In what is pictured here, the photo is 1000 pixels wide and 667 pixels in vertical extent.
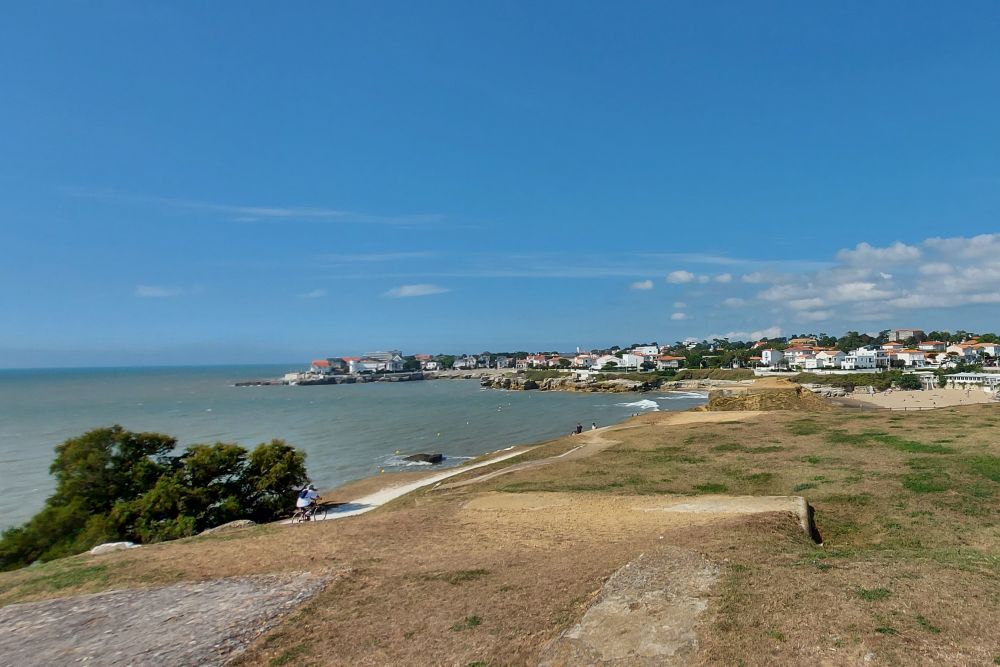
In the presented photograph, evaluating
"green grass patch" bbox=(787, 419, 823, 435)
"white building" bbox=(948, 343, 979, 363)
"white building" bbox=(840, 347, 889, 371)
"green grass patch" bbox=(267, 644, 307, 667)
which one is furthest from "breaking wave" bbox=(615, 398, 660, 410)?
"white building" bbox=(948, 343, 979, 363)

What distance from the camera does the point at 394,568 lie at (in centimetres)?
1214

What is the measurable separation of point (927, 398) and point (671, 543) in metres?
80.6

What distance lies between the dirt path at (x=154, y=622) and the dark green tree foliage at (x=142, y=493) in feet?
37.3

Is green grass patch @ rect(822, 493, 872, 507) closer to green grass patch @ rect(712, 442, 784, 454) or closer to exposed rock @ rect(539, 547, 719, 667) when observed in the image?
green grass patch @ rect(712, 442, 784, 454)

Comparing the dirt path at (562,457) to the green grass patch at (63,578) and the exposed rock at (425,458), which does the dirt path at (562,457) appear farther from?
the green grass patch at (63,578)

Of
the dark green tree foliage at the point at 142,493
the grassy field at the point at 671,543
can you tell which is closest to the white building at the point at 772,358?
the grassy field at the point at 671,543

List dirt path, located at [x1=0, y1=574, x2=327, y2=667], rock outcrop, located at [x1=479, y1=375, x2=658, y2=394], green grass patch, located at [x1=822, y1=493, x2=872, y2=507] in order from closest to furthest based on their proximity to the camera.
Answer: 1. dirt path, located at [x1=0, y1=574, x2=327, y2=667]
2. green grass patch, located at [x1=822, y1=493, x2=872, y2=507]
3. rock outcrop, located at [x1=479, y1=375, x2=658, y2=394]

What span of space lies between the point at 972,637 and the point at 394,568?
31.3 feet

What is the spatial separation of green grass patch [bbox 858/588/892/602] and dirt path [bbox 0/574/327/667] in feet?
29.5

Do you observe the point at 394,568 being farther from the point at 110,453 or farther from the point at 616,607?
the point at 110,453

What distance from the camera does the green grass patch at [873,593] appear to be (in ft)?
26.6

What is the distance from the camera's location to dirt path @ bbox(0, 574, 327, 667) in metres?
8.55

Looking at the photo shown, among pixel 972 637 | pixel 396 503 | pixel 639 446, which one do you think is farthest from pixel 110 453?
pixel 972 637

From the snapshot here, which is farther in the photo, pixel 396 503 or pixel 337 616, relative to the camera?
pixel 396 503
